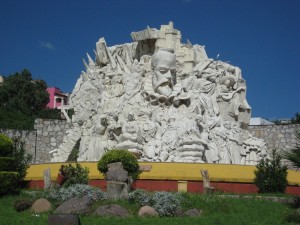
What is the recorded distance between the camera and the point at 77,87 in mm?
28125

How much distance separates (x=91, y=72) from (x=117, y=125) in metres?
5.02

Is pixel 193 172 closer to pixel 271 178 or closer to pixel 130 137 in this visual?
pixel 271 178

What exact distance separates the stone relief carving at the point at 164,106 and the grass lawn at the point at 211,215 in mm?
5401

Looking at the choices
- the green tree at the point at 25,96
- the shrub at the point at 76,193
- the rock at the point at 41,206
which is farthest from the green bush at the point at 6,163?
the green tree at the point at 25,96

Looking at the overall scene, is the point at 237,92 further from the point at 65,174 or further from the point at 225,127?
the point at 65,174

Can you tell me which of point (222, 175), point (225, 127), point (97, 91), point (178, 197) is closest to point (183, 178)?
point (222, 175)

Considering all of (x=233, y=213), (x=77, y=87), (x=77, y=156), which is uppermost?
(x=77, y=87)

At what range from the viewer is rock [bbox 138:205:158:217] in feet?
45.4

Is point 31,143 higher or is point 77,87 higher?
point 77,87

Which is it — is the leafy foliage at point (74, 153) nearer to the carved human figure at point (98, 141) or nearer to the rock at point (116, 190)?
the carved human figure at point (98, 141)

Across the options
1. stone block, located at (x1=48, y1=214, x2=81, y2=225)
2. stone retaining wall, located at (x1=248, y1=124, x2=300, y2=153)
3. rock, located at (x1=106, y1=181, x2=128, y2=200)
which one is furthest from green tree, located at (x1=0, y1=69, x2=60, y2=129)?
stone block, located at (x1=48, y1=214, x2=81, y2=225)

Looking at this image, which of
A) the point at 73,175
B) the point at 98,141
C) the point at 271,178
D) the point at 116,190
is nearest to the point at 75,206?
the point at 116,190

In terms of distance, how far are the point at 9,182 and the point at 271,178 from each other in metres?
8.69

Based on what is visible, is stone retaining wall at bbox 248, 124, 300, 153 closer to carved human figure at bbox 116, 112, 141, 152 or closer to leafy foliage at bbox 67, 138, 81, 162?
leafy foliage at bbox 67, 138, 81, 162
